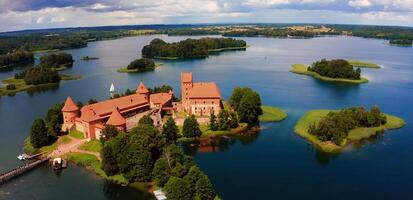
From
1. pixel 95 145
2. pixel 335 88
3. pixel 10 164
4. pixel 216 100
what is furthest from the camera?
pixel 335 88

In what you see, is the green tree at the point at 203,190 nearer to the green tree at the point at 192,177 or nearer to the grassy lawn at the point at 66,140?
the green tree at the point at 192,177

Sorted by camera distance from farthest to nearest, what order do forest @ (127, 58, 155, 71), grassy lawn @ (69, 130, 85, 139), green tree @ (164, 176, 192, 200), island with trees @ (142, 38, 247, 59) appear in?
island with trees @ (142, 38, 247, 59) < forest @ (127, 58, 155, 71) < grassy lawn @ (69, 130, 85, 139) < green tree @ (164, 176, 192, 200)

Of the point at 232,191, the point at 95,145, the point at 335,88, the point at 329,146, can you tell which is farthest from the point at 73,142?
the point at 335,88

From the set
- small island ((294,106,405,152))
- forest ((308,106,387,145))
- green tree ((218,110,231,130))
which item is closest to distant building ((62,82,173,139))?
green tree ((218,110,231,130))

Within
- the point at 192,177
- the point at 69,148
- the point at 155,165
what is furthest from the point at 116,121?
the point at 192,177

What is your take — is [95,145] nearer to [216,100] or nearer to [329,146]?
[216,100]

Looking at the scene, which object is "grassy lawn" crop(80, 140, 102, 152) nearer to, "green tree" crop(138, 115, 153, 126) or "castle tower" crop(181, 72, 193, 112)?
"green tree" crop(138, 115, 153, 126)
